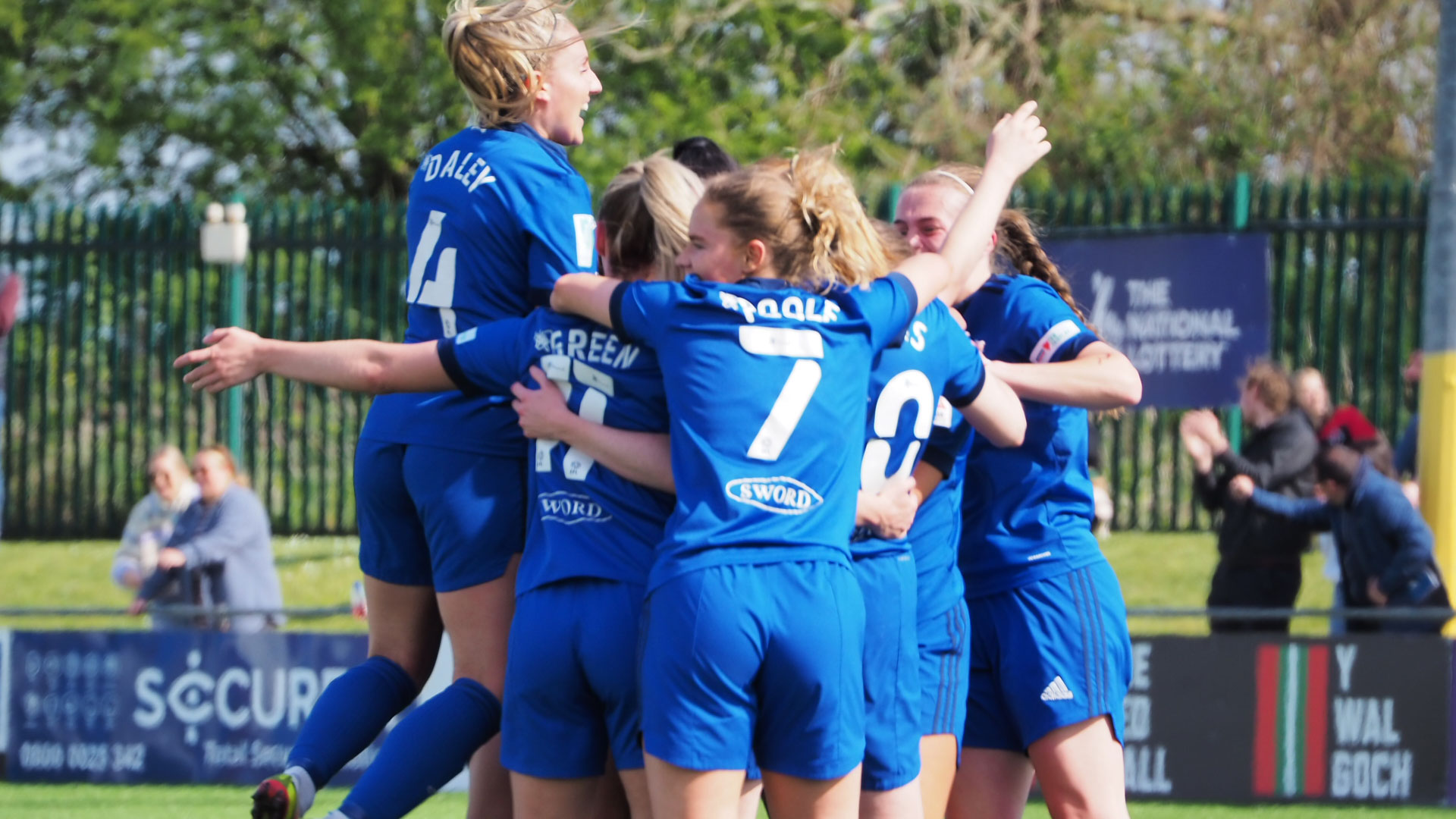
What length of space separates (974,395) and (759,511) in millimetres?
646

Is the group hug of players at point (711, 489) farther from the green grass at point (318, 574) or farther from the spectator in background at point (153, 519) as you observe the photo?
the green grass at point (318, 574)

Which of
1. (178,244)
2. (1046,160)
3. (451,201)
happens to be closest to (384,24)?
(178,244)

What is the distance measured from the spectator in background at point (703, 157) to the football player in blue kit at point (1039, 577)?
44 cm

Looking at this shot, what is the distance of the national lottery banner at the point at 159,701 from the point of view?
275 inches

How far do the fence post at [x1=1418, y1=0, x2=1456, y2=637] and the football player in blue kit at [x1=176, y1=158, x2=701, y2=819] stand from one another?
5.17 m

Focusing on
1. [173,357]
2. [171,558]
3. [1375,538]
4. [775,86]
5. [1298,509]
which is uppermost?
[775,86]

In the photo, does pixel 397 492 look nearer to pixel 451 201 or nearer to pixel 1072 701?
pixel 451 201

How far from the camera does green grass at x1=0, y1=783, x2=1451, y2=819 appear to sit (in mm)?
6422

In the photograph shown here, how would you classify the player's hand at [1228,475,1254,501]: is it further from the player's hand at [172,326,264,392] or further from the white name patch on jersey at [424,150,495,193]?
the player's hand at [172,326,264,392]

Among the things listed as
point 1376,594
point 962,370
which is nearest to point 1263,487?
point 1376,594

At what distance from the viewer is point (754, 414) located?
275 cm

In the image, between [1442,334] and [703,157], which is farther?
[1442,334]

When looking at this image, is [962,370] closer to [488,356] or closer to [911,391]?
[911,391]

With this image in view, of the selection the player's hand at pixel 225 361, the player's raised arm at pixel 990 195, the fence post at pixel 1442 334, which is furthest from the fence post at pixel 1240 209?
the player's hand at pixel 225 361
